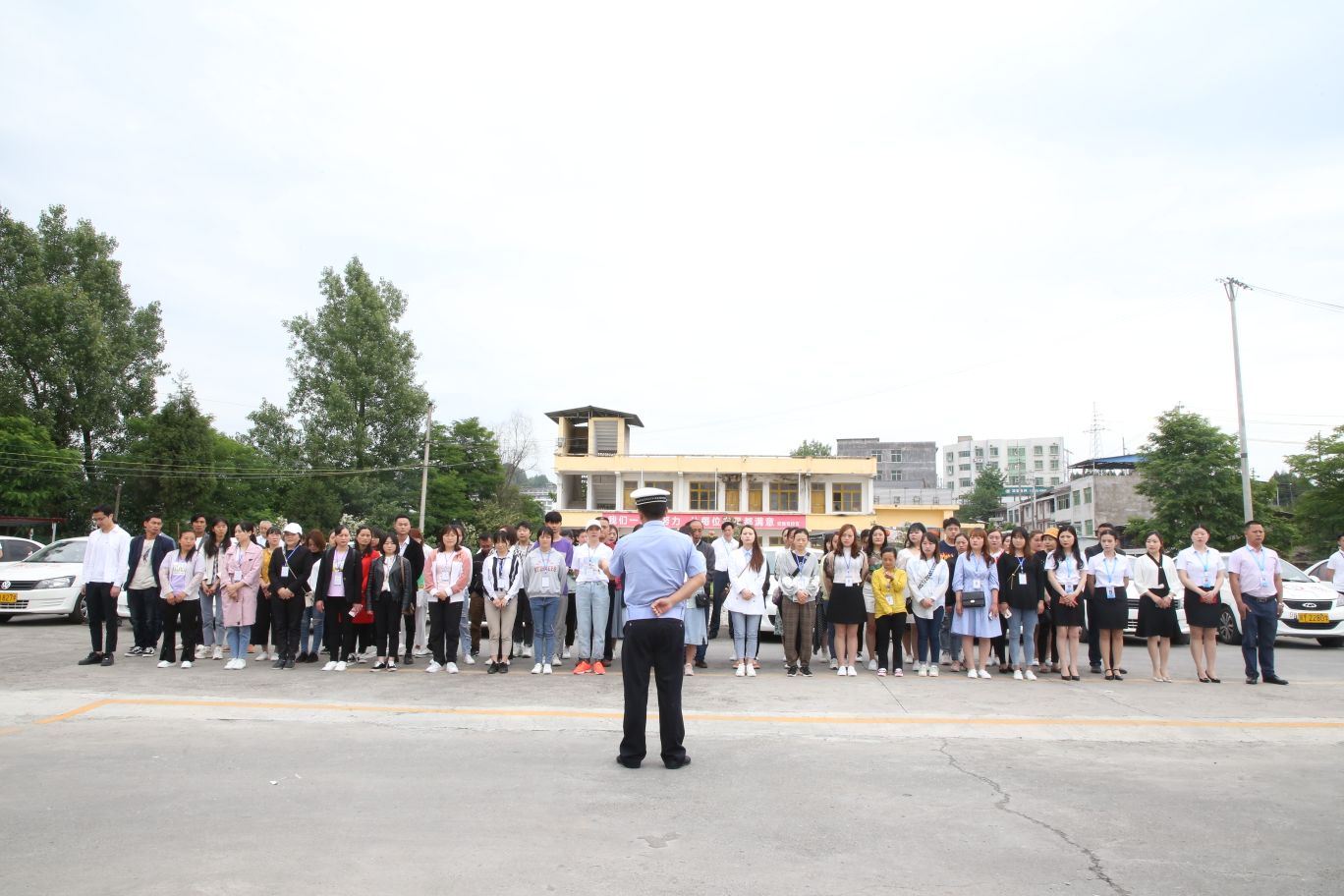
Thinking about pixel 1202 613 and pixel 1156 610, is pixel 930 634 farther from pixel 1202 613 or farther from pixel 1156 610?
pixel 1202 613

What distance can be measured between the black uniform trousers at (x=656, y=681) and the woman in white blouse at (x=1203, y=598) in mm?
7627

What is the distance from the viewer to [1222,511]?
40.6 meters

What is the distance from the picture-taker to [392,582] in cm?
1091

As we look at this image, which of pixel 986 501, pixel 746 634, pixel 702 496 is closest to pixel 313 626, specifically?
pixel 746 634

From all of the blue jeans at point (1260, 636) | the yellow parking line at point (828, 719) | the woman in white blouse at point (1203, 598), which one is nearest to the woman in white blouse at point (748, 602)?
the yellow parking line at point (828, 719)

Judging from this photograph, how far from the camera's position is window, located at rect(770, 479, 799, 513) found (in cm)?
6203

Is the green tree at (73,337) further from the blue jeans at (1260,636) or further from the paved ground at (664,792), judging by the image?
the blue jeans at (1260,636)

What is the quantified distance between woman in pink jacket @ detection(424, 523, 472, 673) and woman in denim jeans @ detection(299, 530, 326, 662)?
1.51 metres

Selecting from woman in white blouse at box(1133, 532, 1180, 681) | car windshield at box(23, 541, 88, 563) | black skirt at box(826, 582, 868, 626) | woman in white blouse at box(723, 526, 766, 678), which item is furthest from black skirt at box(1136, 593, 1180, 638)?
car windshield at box(23, 541, 88, 563)

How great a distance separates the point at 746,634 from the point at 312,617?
577 centimetres

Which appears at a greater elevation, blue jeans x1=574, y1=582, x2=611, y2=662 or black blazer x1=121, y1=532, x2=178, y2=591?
black blazer x1=121, y1=532, x2=178, y2=591

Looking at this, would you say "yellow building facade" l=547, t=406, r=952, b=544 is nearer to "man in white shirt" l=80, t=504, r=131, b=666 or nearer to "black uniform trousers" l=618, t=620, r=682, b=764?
"man in white shirt" l=80, t=504, r=131, b=666

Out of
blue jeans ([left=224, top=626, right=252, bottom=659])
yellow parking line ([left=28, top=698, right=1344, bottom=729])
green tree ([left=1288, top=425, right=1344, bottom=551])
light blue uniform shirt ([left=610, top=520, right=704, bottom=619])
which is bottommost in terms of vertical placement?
yellow parking line ([left=28, top=698, right=1344, bottom=729])

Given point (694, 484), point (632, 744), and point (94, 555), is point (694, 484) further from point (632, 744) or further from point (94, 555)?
point (632, 744)
